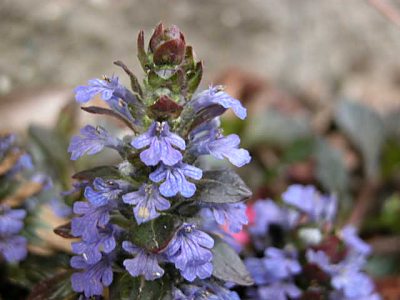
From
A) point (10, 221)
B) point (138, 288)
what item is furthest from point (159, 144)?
point (10, 221)

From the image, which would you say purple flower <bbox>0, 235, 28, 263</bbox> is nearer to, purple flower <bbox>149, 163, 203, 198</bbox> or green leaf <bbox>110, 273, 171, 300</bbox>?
green leaf <bbox>110, 273, 171, 300</bbox>

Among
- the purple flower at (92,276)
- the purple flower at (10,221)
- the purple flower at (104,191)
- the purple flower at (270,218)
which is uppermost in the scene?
the purple flower at (270,218)

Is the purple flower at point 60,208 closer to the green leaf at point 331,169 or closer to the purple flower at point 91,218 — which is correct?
the purple flower at point 91,218

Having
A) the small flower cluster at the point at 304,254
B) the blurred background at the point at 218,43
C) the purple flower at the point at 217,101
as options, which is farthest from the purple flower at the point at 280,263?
the blurred background at the point at 218,43

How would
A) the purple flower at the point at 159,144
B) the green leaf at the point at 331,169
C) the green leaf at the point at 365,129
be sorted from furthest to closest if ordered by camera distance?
1. the green leaf at the point at 365,129
2. the green leaf at the point at 331,169
3. the purple flower at the point at 159,144

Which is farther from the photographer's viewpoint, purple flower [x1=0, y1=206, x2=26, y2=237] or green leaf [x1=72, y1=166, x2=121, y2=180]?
purple flower [x1=0, y1=206, x2=26, y2=237]

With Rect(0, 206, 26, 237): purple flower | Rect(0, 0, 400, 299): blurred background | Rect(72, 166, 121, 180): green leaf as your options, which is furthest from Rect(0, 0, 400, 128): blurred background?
Rect(72, 166, 121, 180): green leaf
